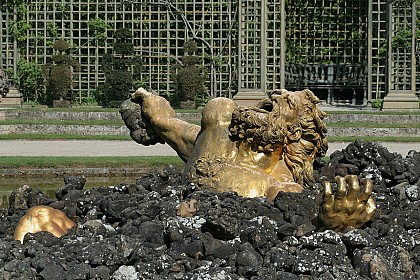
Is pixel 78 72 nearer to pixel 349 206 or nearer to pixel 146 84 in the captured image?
pixel 146 84

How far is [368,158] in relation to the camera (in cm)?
A: 596

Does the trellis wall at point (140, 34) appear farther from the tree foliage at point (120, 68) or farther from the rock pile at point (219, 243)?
the rock pile at point (219, 243)

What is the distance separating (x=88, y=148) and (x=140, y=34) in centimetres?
1226

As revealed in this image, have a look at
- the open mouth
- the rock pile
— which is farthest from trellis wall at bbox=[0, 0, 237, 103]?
the rock pile

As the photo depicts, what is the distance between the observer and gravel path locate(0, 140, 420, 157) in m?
15.2

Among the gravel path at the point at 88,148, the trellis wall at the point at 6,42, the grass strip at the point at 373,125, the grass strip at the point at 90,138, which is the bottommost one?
the gravel path at the point at 88,148

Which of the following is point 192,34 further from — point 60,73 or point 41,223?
point 41,223

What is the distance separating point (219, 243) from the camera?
4.71 metres

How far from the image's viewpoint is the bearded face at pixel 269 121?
18.1 feet

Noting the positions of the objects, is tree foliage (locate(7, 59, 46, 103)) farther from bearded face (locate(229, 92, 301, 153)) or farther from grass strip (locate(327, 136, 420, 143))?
bearded face (locate(229, 92, 301, 153))

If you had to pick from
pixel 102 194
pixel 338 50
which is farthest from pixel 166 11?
pixel 102 194

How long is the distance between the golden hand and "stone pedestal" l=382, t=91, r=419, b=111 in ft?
67.1

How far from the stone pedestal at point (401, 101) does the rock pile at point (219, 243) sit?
19.8 m

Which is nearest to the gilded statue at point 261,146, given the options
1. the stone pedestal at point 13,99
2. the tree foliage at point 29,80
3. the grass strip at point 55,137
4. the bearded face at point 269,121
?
the bearded face at point 269,121
